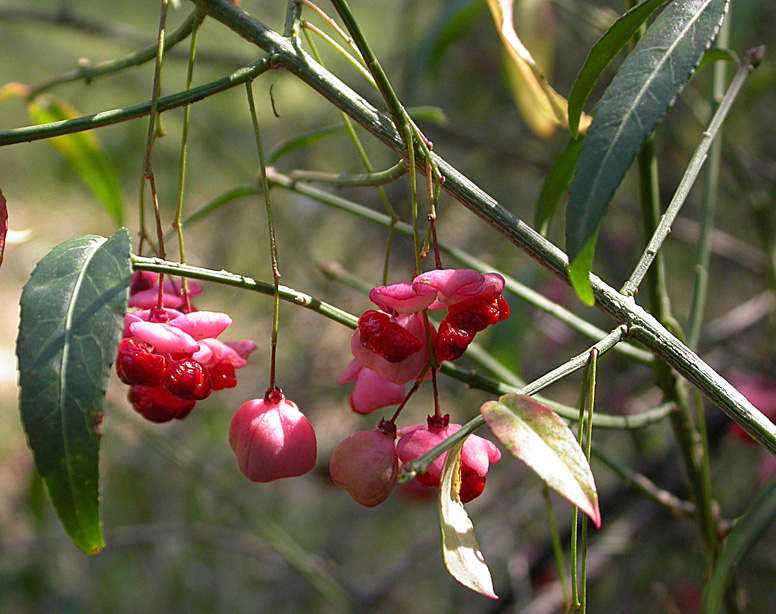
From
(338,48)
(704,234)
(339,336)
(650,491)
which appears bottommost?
(339,336)

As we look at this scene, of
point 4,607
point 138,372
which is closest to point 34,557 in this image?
point 4,607

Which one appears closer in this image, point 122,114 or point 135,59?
point 122,114

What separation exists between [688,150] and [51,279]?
151cm

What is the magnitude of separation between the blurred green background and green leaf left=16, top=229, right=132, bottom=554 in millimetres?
765

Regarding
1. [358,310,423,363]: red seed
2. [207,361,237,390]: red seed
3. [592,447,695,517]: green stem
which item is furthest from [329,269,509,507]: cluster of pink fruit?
[592,447,695,517]: green stem

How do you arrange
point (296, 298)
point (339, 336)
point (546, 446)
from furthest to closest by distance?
point (339, 336) < point (296, 298) < point (546, 446)

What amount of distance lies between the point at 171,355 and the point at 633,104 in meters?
0.31

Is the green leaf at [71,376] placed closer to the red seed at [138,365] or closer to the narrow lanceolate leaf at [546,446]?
the red seed at [138,365]

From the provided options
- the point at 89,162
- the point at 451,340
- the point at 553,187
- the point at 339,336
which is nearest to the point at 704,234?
the point at 553,187

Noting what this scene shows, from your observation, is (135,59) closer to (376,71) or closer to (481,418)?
(376,71)

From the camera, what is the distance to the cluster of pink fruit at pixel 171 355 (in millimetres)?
475

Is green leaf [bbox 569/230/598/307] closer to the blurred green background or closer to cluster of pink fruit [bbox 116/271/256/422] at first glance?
cluster of pink fruit [bbox 116/271/256/422]

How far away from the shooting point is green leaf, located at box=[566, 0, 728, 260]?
1.23ft

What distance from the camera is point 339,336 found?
2145mm
